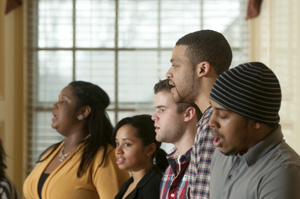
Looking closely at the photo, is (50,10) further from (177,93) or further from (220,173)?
(220,173)

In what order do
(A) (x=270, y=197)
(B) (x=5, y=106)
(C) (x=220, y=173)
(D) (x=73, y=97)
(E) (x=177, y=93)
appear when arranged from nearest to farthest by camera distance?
(A) (x=270, y=197), (C) (x=220, y=173), (E) (x=177, y=93), (D) (x=73, y=97), (B) (x=5, y=106)

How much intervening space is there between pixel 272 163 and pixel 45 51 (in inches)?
145

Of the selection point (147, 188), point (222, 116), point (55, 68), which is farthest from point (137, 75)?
point (222, 116)

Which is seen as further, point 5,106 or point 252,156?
point 5,106

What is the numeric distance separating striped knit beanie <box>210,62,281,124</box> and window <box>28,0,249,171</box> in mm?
3294

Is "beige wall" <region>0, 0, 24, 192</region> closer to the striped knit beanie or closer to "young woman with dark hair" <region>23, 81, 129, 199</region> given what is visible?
"young woman with dark hair" <region>23, 81, 129, 199</region>

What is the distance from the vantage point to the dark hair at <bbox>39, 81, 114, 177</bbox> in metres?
2.62

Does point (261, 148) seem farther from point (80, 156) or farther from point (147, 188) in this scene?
point (80, 156)

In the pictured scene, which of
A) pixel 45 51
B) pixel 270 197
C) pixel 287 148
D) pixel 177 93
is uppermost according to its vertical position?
pixel 45 51

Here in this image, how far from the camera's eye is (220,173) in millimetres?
1367

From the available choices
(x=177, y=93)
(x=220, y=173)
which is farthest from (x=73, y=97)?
(x=220, y=173)

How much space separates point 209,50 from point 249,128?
1.73 ft

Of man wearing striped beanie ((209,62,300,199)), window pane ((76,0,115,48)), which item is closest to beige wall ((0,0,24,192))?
window pane ((76,0,115,48))

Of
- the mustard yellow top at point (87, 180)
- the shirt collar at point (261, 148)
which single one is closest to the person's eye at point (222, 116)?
the shirt collar at point (261, 148)
